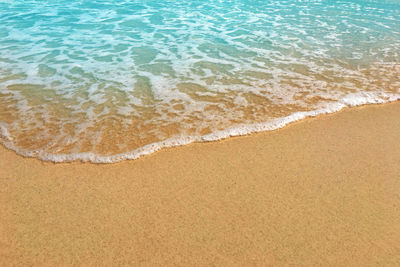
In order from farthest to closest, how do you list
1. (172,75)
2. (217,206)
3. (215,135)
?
(172,75)
(215,135)
(217,206)

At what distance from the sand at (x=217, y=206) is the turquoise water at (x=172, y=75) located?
1.24 ft

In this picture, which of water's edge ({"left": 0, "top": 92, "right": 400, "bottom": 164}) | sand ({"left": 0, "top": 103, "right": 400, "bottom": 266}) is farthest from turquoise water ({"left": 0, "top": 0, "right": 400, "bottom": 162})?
sand ({"left": 0, "top": 103, "right": 400, "bottom": 266})

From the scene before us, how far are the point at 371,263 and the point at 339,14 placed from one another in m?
10.4

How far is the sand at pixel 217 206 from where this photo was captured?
2221 mm

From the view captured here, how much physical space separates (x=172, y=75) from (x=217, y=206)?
3332 millimetres

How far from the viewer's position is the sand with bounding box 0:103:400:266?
2.22 meters

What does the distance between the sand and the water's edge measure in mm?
99

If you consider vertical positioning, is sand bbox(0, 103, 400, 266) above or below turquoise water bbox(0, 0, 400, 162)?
below

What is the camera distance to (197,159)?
323 centimetres

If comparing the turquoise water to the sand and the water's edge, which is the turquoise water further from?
the sand

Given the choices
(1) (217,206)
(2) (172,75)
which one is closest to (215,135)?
(1) (217,206)

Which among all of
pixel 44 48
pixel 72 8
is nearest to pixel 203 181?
pixel 44 48

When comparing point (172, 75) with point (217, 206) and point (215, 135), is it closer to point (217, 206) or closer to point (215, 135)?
point (215, 135)

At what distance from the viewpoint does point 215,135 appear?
11.9ft
